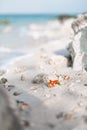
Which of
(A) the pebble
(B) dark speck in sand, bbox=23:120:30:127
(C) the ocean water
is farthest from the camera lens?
(C) the ocean water

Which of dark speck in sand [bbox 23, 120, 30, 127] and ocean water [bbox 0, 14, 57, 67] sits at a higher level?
ocean water [bbox 0, 14, 57, 67]

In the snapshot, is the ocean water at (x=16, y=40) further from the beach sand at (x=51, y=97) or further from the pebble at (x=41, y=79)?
the pebble at (x=41, y=79)

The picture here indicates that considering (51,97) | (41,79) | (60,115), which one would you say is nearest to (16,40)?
(41,79)

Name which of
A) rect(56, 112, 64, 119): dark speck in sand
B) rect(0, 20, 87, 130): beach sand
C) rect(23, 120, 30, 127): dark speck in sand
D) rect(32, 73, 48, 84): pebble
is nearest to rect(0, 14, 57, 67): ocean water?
rect(0, 20, 87, 130): beach sand

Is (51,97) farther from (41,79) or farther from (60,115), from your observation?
(41,79)

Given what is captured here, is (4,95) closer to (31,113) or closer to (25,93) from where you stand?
(31,113)

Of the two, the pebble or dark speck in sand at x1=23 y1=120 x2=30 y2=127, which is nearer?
dark speck in sand at x1=23 y1=120 x2=30 y2=127

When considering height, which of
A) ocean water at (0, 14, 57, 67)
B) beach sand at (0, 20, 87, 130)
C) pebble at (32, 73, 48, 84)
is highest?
ocean water at (0, 14, 57, 67)

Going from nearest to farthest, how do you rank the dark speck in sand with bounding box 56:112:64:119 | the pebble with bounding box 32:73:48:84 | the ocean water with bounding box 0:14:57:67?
the dark speck in sand with bounding box 56:112:64:119, the pebble with bounding box 32:73:48:84, the ocean water with bounding box 0:14:57:67

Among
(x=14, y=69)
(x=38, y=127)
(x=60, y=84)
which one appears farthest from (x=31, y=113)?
(x=14, y=69)

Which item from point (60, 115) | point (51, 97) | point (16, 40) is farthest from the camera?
point (16, 40)

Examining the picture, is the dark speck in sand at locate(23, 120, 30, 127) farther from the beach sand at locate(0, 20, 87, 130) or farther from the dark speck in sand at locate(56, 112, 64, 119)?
the dark speck in sand at locate(56, 112, 64, 119)
